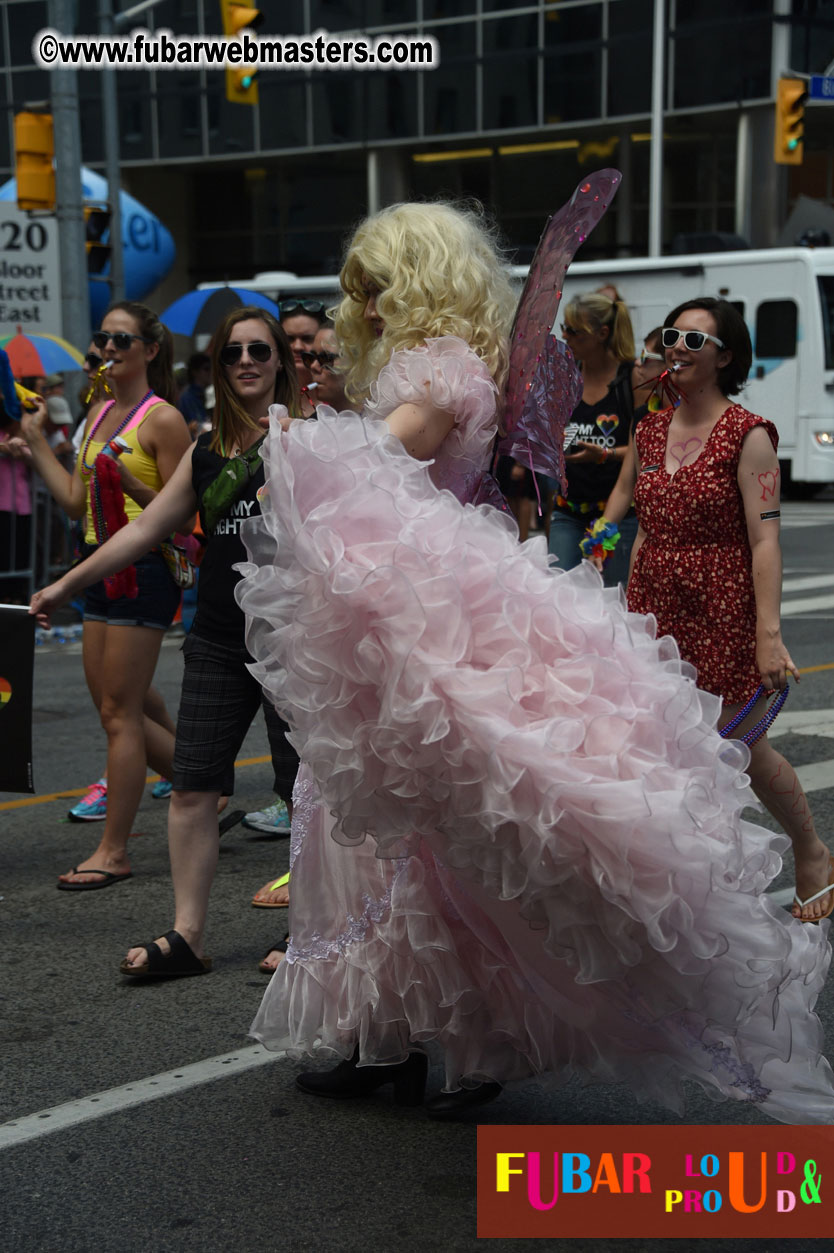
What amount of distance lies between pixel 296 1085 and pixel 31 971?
4.15 ft

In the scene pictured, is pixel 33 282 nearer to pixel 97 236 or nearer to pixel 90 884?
pixel 97 236

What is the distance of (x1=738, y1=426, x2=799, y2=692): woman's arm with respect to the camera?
4445mm

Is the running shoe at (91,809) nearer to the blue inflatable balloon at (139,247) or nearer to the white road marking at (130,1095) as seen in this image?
the white road marking at (130,1095)

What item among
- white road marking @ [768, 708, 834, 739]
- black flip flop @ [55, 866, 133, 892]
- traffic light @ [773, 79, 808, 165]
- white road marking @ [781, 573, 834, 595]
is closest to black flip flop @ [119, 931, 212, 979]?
black flip flop @ [55, 866, 133, 892]

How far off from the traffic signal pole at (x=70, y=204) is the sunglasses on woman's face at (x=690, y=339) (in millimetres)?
11698

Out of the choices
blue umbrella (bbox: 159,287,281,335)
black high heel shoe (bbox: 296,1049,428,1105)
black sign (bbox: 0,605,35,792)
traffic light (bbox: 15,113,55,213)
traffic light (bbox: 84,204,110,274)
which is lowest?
black high heel shoe (bbox: 296,1049,428,1105)

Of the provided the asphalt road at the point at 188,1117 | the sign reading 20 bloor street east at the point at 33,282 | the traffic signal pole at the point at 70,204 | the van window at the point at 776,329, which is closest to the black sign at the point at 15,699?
the asphalt road at the point at 188,1117

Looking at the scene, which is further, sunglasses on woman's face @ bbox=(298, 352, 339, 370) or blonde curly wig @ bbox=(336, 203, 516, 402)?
sunglasses on woman's face @ bbox=(298, 352, 339, 370)

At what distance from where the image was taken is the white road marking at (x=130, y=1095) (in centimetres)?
352

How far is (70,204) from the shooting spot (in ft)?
50.6

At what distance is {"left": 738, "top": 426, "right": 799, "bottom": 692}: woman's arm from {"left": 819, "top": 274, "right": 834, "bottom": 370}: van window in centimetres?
1758

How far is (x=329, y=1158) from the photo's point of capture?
3.33m

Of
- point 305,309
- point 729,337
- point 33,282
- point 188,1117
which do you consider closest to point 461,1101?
point 188,1117

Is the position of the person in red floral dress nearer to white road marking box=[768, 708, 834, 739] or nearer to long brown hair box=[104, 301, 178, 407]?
long brown hair box=[104, 301, 178, 407]
